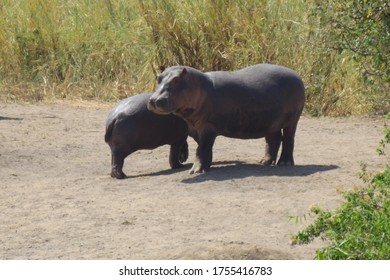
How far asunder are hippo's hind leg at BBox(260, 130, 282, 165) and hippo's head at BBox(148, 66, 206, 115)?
109 cm

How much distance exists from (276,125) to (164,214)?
2175mm

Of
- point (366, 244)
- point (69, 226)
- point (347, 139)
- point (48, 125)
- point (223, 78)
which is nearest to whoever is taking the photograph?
point (366, 244)

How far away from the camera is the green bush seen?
214 inches

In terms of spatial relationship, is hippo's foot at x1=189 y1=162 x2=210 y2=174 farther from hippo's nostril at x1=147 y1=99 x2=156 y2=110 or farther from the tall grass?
the tall grass

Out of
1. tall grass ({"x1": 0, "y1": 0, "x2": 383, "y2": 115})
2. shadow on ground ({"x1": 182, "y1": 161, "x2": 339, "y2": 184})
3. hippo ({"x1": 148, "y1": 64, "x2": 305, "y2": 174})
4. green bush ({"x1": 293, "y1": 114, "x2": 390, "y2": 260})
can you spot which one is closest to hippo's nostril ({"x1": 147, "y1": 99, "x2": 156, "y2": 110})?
hippo ({"x1": 148, "y1": 64, "x2": 305, "y2": 174})

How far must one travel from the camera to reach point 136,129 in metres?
9.66

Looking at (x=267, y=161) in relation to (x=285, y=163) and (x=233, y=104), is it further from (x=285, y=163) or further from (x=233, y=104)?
(x=233, y=104)

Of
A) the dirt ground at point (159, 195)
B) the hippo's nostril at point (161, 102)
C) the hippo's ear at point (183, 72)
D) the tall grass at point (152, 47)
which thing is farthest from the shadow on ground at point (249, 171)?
the tall grass at point (152, 47)

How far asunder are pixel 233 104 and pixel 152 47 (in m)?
5.19

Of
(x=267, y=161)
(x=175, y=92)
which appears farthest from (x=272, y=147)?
(x=175, y=92)

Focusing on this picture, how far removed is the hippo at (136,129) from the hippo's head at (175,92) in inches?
18.3

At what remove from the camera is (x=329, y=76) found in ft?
44.6

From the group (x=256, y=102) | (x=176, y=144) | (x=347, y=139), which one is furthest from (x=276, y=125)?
(x=347, y=139)
